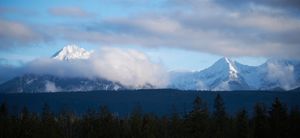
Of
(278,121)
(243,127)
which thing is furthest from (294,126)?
(243,127)

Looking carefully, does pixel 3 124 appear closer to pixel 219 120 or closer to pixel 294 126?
pixel 219 120

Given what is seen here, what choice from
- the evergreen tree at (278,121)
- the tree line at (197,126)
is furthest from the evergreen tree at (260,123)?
the evergreen tree at (278,121)

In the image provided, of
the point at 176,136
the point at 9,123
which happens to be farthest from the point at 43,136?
the point at 176,136

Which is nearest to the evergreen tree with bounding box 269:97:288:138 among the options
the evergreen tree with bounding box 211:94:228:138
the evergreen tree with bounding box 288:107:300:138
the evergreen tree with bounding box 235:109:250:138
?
the evergreen tree with bounding box 288:107:300:138

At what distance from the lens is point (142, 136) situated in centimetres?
11312

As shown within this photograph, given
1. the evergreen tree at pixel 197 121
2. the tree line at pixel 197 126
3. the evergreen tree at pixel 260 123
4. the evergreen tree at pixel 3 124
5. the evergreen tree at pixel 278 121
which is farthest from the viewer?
the evergreen tree at pixel 3 124

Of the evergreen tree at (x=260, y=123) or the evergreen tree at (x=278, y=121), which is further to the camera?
the evergreen tree at (x=260, y=123)

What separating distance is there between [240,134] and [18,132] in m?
47.6

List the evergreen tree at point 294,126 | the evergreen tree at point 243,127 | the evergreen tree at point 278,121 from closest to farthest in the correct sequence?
the evergreen tree at point 243,127, the evergreen tree at point 278,121, the evergreen tree at point 294,126

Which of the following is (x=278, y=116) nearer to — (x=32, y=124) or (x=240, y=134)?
(x=240, y=134)

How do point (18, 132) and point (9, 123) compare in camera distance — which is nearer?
point (18, 132)

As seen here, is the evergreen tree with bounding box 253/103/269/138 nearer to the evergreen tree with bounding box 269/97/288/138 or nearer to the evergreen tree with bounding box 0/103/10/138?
the evergreen tree with bounding box 269/97/288/138

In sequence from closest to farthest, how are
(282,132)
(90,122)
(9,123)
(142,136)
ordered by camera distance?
1. (282,132)
2. (142,136)
3. (9,123)
4. (90,122)

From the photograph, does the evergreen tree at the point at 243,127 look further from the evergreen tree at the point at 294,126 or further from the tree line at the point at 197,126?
the evergreen tree at the point at 294,126
